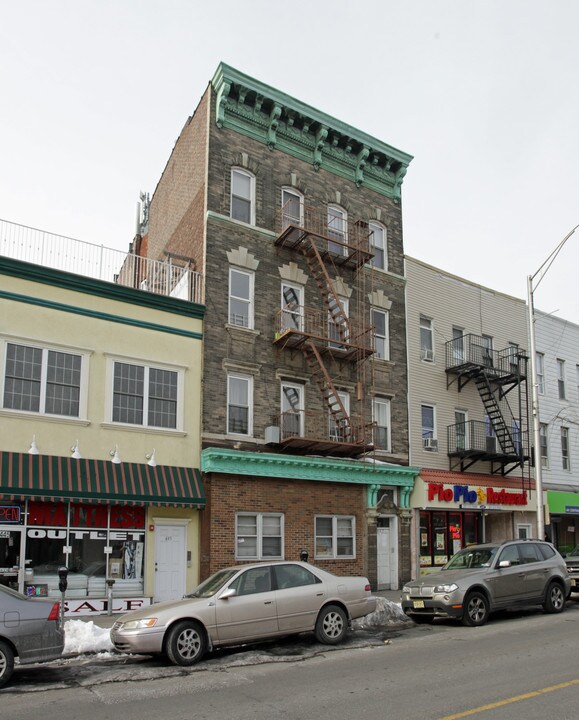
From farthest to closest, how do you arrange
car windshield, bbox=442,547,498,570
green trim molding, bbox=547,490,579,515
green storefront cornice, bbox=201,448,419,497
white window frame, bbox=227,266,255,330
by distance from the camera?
1. green trim molding, bbox=547,490,579,515
2. white window frame, bbox=227,266,255,330
3. green storefront cornice, bbox=201,448,419,497
4. car windshield, bbox=442,547,498,570

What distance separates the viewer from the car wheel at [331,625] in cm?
1224

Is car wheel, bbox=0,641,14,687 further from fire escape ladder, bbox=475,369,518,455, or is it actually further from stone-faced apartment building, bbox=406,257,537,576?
fire escape ladder, bbox=475,369,518,455

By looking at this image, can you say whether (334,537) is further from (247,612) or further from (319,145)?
(319,145)

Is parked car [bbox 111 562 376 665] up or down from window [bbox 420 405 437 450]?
down

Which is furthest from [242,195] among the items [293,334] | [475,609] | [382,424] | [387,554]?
[475,609]

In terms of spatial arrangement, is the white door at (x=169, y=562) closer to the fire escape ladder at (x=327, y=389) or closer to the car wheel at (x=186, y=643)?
the fire escape ladder at (x=327, y=389)

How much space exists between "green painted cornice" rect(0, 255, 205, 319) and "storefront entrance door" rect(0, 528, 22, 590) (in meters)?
5.99

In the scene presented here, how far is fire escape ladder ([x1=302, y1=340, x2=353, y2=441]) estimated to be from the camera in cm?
2197

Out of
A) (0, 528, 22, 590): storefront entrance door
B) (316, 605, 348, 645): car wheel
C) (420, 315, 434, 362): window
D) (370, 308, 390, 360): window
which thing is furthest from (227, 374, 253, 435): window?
(316, 605, 348, 645): car wheel

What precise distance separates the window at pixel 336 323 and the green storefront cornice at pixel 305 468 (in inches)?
152

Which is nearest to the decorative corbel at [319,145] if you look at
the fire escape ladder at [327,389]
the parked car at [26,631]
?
the fire escape ladder at [327,389]

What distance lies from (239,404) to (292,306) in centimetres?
365

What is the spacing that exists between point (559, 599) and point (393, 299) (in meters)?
12.2

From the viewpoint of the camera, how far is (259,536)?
20.2 metres
